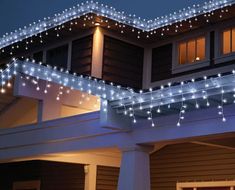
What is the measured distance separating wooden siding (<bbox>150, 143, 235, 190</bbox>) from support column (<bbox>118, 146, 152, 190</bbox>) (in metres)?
2.80

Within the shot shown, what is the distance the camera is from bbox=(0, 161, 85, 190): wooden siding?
15680mm

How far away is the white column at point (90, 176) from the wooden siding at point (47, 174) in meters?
1.76

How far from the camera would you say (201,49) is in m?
13.8

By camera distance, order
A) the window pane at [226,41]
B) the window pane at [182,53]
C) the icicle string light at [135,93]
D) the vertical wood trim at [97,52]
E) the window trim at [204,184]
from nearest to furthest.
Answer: the icicle string light at [135,93] → the window trim at [204,184] → the window pane at [226,41] → the window pane at [182,53] → the vertical wood trim at [97,52]

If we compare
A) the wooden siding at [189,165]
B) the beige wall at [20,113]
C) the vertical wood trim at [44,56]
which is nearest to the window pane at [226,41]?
the wooden siding at [189,165]

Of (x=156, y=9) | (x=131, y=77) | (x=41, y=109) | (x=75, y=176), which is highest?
(x=156, y=9)

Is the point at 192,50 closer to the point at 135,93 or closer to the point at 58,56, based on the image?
the point at 58,56

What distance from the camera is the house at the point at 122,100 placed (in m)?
8.88

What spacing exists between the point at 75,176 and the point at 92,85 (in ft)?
16.5

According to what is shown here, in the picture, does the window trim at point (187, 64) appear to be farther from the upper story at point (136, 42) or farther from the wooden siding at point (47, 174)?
the wooden siding at point (47, 174)

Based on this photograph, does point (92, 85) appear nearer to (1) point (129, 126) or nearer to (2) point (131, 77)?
(1) point (129, 126)

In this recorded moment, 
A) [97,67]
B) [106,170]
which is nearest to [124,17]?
[97,67]

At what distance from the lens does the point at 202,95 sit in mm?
7996

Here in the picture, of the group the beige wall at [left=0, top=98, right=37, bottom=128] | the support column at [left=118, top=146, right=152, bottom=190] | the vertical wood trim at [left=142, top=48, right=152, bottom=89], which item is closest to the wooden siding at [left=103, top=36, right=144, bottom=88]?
the vertical wood trim at [left=142, top=48, right=152, bottom=89]
